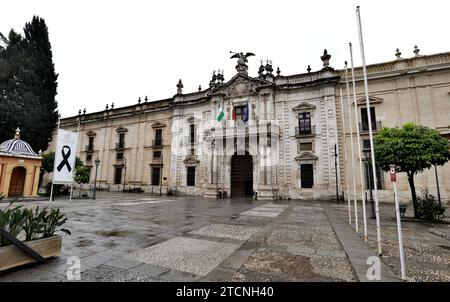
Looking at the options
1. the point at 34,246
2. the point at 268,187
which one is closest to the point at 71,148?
the point at 34,246

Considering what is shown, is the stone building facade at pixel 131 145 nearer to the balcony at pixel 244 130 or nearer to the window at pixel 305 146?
the balcony at pixel 244 130

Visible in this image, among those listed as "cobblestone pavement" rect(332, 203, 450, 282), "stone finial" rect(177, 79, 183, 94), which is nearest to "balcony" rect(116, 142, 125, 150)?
"stone finial" rect(177, 79, 183, 94)

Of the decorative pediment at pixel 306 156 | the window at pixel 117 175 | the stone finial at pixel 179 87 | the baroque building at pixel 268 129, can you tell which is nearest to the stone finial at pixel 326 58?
the baroque building at pixel 268 129

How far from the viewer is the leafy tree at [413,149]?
323 inches

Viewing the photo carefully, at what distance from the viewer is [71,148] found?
12.7 metres

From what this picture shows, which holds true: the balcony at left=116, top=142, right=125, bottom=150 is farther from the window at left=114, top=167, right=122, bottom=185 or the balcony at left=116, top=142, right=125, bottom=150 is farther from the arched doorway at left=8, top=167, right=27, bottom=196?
the arched doorway at left=8, top=167, right=27, bottom=196

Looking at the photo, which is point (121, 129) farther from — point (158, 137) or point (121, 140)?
point (158, 137)

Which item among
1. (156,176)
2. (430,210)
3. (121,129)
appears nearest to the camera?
(430,210)

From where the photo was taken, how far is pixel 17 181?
1606cm

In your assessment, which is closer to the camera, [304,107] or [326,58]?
[326,58]

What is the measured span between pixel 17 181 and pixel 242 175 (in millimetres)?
18245

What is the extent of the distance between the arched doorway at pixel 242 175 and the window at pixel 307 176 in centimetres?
483

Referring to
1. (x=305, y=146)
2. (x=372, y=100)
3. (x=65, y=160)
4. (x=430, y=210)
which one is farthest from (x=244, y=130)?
(x=430, y=210)
